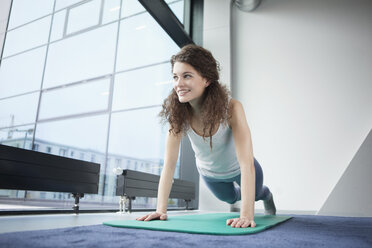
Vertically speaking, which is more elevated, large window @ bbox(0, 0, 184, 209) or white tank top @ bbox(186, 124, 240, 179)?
large window @ bbox(0, 0, 184, 209)

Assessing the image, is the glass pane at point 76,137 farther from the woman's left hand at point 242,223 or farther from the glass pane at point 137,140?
the woman's left hand at point 242,223

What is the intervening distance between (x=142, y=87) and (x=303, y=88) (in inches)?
88.8

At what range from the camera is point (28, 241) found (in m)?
0.74

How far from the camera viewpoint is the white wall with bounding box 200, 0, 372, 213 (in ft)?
10.9

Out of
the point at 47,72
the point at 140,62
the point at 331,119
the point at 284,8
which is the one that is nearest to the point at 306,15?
the point at 284,8

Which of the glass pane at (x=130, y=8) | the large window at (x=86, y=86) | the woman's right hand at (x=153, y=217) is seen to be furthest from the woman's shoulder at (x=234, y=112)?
the glass pane at (x=130, y=8)

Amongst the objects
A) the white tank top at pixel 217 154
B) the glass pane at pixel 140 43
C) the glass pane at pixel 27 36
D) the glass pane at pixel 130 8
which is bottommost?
the white tank top at pixel 217 154

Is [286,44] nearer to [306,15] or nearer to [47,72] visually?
[306,15]

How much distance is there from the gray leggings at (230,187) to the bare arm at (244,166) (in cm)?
55

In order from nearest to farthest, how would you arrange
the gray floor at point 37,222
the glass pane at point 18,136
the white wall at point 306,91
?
the gray floor at point 37,222 < the glass pane at point 18,136 < the white wall at point 306,91

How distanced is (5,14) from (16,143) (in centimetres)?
90

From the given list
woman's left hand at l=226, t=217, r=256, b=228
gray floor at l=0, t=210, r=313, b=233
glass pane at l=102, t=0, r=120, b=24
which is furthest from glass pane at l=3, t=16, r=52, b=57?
woman's left hand at l=226, t=217, r=256, b=228

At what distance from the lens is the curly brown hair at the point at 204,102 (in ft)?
4.55

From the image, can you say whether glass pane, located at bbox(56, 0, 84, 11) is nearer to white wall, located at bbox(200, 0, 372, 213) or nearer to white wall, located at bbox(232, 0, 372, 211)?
white wall, located at bbox(200, 0, 372, 213)
